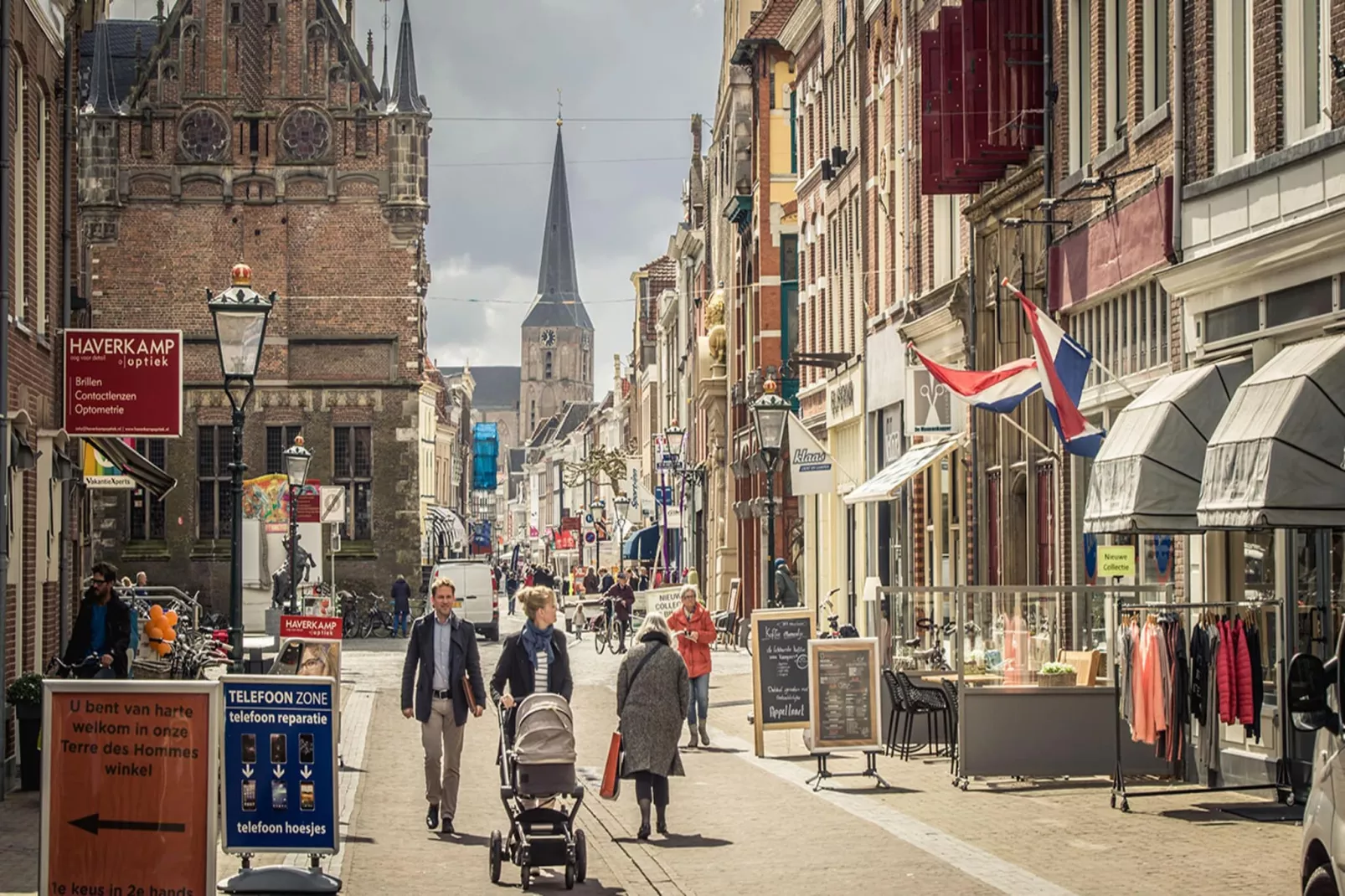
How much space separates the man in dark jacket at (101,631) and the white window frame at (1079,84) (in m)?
10.5

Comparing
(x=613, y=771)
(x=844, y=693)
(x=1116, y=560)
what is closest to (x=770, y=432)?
(x=1116, y=560)

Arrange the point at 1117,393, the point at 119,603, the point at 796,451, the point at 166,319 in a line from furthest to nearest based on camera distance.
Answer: the point at 166,319 → the point at 796,451 → the point at 1117,393 → the point at 119,603

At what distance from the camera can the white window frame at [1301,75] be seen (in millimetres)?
15531

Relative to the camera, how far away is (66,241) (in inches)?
868

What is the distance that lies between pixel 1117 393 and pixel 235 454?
26.8ft

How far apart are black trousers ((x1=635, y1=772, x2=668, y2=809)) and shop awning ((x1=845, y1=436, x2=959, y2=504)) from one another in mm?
11443

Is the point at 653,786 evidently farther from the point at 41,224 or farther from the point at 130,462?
the point at 41,224

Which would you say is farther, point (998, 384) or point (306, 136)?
point (306, 136)

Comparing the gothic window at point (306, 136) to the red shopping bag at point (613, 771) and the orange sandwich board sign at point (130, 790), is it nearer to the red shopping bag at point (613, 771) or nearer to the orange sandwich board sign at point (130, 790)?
Answer: the red shopping bag at point (613, 771)

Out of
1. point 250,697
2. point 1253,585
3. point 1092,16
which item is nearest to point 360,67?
point 1092,16

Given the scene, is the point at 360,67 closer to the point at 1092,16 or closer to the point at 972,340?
the point at 972,340

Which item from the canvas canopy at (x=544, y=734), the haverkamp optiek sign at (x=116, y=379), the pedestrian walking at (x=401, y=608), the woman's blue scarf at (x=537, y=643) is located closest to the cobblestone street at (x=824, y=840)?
the canvas canopy at (x=544, y=734)

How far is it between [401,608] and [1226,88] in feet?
129

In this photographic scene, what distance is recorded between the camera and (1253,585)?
56.7 feet
